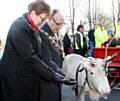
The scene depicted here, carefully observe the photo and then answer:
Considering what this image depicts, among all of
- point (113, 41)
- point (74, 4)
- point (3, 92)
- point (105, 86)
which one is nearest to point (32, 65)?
point (3, 92)

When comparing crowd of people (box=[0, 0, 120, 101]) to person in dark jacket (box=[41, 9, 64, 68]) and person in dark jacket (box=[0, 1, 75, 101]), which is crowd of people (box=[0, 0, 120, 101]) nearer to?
person in dark jacket (box=[0, 1, 75, 101])

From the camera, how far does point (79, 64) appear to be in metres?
7.75

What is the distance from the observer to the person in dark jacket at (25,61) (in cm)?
424

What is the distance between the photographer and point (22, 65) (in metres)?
4.29

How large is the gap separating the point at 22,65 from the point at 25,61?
6 centimetres

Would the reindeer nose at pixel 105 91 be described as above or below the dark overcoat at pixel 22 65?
below

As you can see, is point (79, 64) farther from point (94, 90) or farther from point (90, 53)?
point (90, 53)

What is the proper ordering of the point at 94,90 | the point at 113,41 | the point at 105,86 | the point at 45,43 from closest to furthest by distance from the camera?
the point at 45,43, the point at 105,86, the point at 94,90, the point at 113,41

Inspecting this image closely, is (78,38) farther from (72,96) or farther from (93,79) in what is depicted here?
(93,79)

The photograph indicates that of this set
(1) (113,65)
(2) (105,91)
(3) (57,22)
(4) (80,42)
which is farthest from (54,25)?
(4) (80,42)

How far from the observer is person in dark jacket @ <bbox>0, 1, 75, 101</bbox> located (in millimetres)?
4242

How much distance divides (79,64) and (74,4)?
23.2 meters

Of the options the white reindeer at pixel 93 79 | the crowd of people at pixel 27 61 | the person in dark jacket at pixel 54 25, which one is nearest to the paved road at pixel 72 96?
the white reindeer at pixel 93 79

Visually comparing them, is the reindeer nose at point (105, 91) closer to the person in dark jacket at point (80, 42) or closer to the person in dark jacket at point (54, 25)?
the person in dark jacket at point (54, 25)
